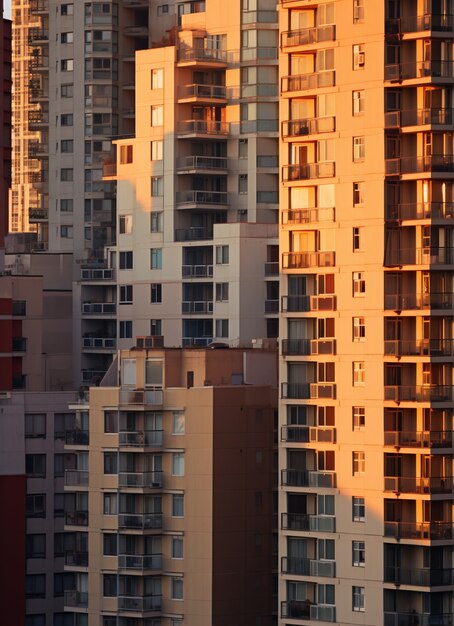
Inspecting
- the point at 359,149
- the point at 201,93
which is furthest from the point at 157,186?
the point at 359,149

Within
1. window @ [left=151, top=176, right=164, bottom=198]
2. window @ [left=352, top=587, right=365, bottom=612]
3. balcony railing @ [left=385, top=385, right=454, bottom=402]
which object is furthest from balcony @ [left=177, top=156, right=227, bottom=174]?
window @ [left=352, top=587, right=365, bottom=612]

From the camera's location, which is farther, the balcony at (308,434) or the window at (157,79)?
the window at (157,79)

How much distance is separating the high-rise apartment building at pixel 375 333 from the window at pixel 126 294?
117 ft

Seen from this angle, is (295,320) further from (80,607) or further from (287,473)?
(80,607)

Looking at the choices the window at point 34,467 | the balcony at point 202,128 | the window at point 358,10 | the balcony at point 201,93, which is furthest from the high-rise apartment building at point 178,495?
the balcony at point 201,93

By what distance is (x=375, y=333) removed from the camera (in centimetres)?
10425

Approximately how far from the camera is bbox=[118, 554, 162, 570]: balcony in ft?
374

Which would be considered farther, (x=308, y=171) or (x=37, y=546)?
(x=37, y=546)

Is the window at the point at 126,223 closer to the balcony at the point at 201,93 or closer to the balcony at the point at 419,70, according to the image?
the balcony at the point at 201,93

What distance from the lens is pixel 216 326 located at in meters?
135

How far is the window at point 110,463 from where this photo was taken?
376ft

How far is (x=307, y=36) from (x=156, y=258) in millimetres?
34834

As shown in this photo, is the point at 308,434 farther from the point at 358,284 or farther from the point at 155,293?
the point at 155,293

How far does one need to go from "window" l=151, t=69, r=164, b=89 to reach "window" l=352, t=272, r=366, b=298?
120 ft
